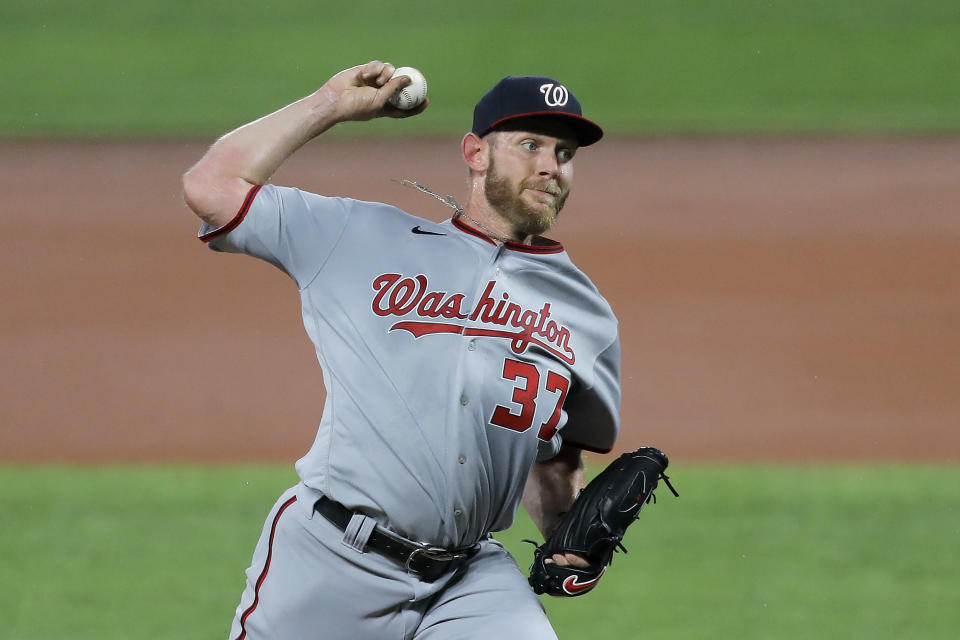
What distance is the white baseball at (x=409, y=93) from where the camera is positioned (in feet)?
12.4

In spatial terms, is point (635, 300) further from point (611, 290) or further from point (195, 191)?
point (195, 191)

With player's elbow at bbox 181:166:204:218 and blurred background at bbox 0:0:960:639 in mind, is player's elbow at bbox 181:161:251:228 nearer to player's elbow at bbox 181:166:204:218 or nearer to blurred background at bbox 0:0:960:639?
player's elbow at bbox 181:166:204:218

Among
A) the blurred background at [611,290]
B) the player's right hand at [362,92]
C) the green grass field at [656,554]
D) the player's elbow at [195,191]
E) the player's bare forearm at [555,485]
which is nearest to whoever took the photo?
the player's elbow at [195,191]

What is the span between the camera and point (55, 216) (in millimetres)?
12898

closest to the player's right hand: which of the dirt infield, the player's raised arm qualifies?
the player's raised arm

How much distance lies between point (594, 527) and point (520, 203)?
0.99 metres

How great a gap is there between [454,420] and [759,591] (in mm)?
3425

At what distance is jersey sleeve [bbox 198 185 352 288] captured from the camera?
367 centimetres

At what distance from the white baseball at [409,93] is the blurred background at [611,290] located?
318cm

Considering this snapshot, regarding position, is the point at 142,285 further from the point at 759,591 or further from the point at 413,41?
the point at 413,41

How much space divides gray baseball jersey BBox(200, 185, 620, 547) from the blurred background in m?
2.64

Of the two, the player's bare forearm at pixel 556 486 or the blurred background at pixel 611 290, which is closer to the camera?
the player's bare forearm at pixel 556 486

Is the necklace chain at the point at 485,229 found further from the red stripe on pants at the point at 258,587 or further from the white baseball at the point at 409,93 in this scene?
the red stripe on pants at the point at 258,587

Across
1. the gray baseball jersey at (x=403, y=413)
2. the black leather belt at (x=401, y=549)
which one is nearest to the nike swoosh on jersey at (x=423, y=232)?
the gray baseball jersey at (x=403, y=413)
